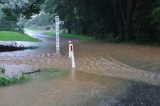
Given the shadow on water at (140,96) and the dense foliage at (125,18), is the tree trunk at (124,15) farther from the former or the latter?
the shadow on water at (140,96)

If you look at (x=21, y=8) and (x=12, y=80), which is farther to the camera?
(x=21, y=8)

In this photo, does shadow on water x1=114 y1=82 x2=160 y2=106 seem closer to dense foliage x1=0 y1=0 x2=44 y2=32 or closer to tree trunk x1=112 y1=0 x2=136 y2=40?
dense foliage x1=0 y1=0 x2=44 y2=32

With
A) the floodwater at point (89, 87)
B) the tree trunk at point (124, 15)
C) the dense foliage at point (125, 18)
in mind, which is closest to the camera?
the floodwater at point (89, 87)

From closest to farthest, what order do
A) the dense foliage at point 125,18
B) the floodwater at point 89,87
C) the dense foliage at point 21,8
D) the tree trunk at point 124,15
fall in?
1. the floodwater at point 89,87
2. the dense foliage at point 21,8
3. the dense foliage at point 125,18
4. the tree trunk at point 124,15

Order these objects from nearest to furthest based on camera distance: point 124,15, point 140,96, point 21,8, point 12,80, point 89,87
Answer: point 140,96, point 89,87, point 12,80, point 21,8, point 124,15

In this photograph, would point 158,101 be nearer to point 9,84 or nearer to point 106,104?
point 106,104

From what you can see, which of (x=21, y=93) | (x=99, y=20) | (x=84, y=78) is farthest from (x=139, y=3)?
(x=21, y=93)

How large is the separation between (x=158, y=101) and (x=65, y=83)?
3.71 m

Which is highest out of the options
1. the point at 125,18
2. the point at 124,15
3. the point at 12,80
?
the point at 124,15

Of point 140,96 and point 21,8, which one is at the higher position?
point 21,8

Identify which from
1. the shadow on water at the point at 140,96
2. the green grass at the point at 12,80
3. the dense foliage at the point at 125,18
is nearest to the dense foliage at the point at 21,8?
the dense foliage at the point at 125,18

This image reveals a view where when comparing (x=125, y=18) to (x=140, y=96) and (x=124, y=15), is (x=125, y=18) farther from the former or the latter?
(x=140, y=96)

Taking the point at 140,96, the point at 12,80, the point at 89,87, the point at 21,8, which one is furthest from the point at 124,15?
the point at 140,96

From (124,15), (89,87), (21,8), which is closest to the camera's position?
(89,87)
